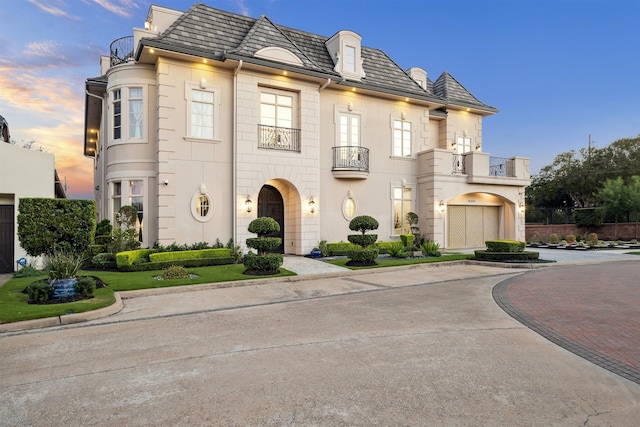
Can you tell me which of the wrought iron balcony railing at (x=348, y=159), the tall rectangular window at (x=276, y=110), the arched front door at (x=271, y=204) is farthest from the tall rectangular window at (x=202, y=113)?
the wrought iron balcony railing at (x=348, y=159)

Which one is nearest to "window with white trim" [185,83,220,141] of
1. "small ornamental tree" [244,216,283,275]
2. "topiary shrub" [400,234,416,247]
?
"small ornamental tree" [244,216,283,275]

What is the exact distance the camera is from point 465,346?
210 inches

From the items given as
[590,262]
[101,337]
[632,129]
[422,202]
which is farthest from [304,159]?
[632,129]


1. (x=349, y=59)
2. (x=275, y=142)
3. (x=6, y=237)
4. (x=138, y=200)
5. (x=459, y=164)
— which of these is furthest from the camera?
(x=459, y=164)

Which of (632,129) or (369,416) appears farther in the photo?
(632,129)

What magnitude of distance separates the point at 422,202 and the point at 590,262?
26.4 ft

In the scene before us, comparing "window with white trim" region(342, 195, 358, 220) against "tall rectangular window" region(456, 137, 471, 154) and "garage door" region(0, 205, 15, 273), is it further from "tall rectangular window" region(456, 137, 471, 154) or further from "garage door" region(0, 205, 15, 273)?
"garage door" region(0, 205, 15, 273)

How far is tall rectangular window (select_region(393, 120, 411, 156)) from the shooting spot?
2041 centimetres

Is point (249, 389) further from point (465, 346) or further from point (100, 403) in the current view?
point (465, 346)

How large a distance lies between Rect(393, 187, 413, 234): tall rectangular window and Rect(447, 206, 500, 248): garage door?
2.56 metres

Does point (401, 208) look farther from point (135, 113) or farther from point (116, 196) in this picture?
point (116, 196)

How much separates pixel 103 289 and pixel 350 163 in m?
12.3

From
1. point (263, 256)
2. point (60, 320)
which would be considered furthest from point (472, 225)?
point (60, 320)

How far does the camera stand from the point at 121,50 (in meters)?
16.5
